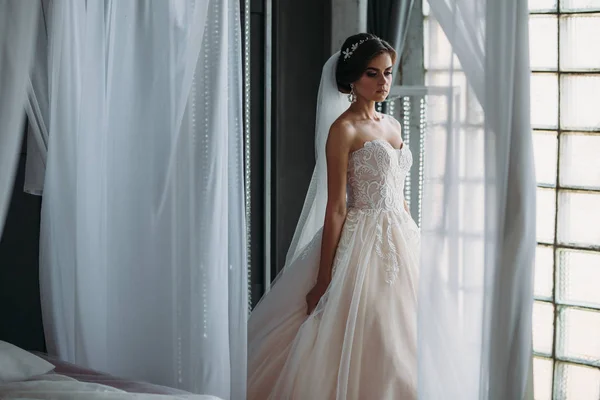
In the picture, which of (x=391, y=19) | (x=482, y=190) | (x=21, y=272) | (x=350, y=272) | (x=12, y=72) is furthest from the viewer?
(x=391, y=19)

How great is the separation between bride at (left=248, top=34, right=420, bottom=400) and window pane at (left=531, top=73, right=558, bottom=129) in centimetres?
78

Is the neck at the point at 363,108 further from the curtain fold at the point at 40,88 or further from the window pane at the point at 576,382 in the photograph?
the window pane at the point at 576,382

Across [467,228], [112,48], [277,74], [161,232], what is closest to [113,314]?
→ [161,232]

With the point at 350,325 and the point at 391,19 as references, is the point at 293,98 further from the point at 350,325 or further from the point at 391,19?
the point at 350,325

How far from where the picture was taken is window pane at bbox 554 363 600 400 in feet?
11.8

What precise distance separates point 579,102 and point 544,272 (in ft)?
2.49

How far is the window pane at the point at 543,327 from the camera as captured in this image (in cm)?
370

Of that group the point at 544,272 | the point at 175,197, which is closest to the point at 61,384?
the point at 175,197

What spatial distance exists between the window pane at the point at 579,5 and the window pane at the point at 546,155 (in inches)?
21.2

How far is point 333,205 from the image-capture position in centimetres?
304

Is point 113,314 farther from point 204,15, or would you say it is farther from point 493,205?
point 493,205

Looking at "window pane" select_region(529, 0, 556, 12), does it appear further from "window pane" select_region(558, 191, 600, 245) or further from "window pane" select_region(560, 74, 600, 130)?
"window pane" select_region(558, 191, 600, 245)

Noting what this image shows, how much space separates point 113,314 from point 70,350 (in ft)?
1.44

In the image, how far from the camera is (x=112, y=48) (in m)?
2.59
